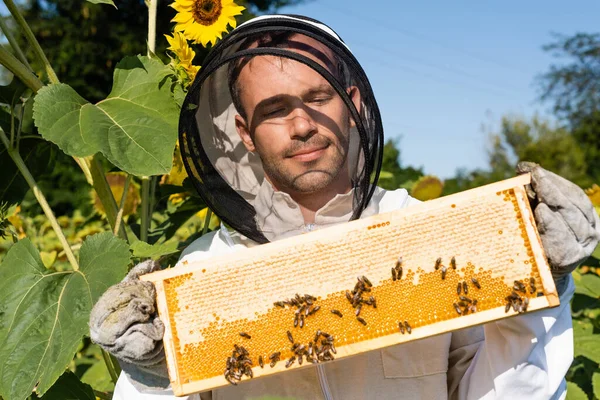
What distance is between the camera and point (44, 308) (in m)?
2.36

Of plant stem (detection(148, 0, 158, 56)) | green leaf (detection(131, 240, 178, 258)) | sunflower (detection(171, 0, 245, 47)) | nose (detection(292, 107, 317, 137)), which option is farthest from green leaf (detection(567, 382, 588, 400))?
plant stem (detection(148, 0, 158, 56))

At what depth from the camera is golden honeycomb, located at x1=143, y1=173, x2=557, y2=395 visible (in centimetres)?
192

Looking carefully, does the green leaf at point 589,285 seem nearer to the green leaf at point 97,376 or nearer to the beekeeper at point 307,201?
the beekeeper at point 307,201

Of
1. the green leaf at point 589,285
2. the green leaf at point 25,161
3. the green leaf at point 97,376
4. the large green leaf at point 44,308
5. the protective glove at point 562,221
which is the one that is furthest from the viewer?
the green leaf at point 97,376

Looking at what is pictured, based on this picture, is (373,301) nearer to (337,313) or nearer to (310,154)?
(337,313)

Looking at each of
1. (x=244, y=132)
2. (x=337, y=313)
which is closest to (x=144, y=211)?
(x=244, y=132)

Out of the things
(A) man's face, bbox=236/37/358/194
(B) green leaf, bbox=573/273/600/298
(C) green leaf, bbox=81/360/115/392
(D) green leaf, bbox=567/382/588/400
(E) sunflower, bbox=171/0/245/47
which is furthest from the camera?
(C) green leaf, bbox=81/360/115/392

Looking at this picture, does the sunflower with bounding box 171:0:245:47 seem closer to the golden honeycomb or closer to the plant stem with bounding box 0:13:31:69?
the plant stem with bounding box 0:13:31:69

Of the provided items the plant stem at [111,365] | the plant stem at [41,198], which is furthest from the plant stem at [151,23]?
the plant stem at [111,365]

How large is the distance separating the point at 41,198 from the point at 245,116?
83 cm

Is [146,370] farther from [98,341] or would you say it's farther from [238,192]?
[238,192]

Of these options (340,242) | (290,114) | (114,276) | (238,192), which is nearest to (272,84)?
(290,114)

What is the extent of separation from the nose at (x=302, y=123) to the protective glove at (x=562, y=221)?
2.49 ft

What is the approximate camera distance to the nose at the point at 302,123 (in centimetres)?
233
